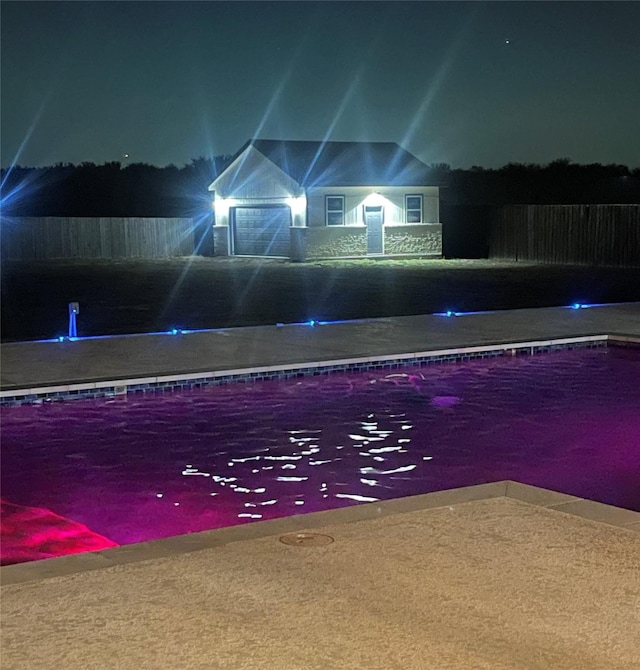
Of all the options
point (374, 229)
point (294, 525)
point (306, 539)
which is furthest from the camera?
point (374, 229)

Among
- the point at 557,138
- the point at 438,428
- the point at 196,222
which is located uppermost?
the point at 557,138

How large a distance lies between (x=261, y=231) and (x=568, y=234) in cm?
Result: 1019

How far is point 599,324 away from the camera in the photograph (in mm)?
13688

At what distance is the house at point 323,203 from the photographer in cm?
3328

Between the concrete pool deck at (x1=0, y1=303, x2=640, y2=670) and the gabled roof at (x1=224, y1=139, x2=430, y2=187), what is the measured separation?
94.1ft

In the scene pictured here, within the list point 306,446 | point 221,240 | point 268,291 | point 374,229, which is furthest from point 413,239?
point 306,446

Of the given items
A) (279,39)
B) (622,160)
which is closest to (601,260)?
(279,39)

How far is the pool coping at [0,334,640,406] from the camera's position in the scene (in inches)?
365

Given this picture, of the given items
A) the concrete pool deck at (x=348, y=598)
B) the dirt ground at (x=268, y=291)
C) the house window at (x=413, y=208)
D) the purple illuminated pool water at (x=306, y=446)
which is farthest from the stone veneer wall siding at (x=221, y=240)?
the concrete pool deck at (x=348, y=598)

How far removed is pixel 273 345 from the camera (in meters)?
11.6

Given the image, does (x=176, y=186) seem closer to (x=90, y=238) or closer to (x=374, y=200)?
(x=90, y=238)

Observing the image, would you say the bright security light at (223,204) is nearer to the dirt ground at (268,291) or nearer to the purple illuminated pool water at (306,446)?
the dirt ground at (268,291)

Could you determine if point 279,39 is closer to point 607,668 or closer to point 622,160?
point 607,668

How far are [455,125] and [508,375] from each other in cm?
3282
